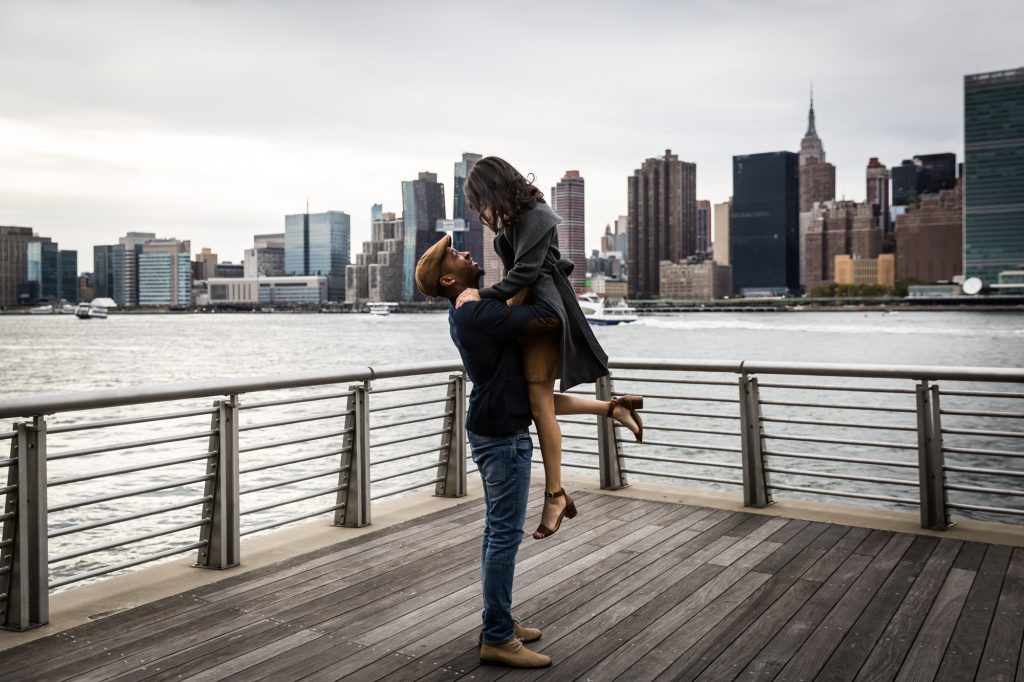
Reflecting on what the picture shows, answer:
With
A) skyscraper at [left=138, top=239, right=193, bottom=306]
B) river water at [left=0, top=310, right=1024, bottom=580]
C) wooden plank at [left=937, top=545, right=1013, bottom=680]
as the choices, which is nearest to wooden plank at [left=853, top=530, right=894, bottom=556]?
wooden plank at [left=937, top=545, right=1013, bottom=680]

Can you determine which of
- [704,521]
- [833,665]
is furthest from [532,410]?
[704,521]

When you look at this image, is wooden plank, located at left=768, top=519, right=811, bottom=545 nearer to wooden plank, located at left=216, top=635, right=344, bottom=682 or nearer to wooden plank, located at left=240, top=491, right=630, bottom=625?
wooden plank, located at left=240, top=491, right=630, bottom=625

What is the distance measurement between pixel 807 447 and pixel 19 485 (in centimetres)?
2404

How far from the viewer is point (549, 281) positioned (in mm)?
3035

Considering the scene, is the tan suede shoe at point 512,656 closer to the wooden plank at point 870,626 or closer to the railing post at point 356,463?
the wooden plank at point 870,626

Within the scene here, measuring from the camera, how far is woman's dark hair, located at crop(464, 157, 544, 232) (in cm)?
298

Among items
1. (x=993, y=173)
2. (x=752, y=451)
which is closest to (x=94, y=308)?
(x=752, y=451)

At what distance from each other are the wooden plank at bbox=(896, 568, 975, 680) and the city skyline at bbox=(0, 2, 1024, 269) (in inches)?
Result: 1051

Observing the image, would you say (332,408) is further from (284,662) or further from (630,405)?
(630,405)

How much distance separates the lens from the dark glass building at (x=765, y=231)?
189375 mm

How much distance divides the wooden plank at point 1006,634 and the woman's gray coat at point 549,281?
5.94 feet

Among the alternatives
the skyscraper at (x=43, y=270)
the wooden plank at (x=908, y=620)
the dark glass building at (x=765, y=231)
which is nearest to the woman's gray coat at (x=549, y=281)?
the wooden plank at (x=908, y=620)

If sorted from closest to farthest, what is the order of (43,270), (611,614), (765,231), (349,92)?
(611,614) < (349,92) < (43,270) < (765,231)

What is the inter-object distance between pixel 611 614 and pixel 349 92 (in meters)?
101
